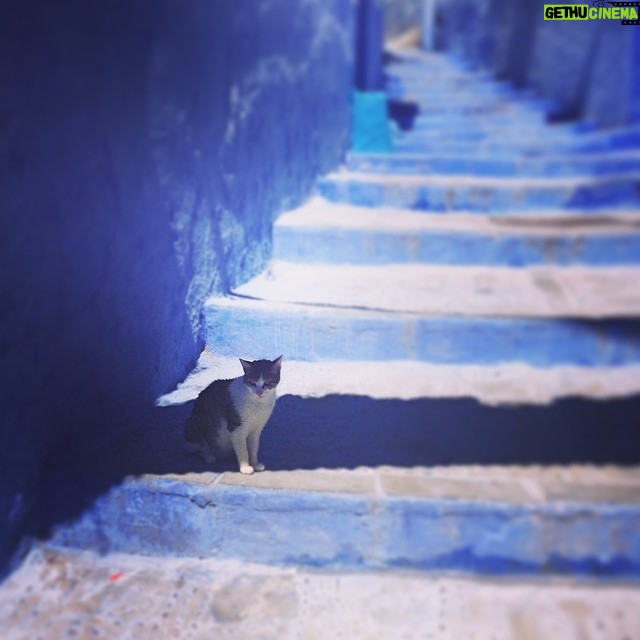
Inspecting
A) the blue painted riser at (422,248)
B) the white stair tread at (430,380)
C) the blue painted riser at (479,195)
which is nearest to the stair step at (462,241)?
the blue painted riser at (422,248)

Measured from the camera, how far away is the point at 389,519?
1.94 meters

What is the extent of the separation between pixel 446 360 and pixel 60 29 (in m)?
2.25

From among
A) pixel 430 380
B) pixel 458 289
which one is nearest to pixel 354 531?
pixel 430 380

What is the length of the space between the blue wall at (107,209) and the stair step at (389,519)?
0.40 m

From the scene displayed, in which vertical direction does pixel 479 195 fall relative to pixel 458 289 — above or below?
above

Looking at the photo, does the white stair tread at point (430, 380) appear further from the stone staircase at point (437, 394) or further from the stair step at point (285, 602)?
the stair step at point (285, 602)

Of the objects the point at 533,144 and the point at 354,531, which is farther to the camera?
the point at 533,144

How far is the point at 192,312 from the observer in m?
2.71

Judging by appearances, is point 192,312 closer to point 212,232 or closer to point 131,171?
point 212,232

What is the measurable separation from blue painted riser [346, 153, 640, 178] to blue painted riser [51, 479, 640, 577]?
3788 millimetres

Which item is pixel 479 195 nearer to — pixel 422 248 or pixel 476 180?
pixel 476 180

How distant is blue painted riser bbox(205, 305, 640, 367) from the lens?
8.69 ft

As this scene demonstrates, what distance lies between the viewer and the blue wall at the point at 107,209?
179 cm

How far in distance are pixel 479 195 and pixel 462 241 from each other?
1.08m
